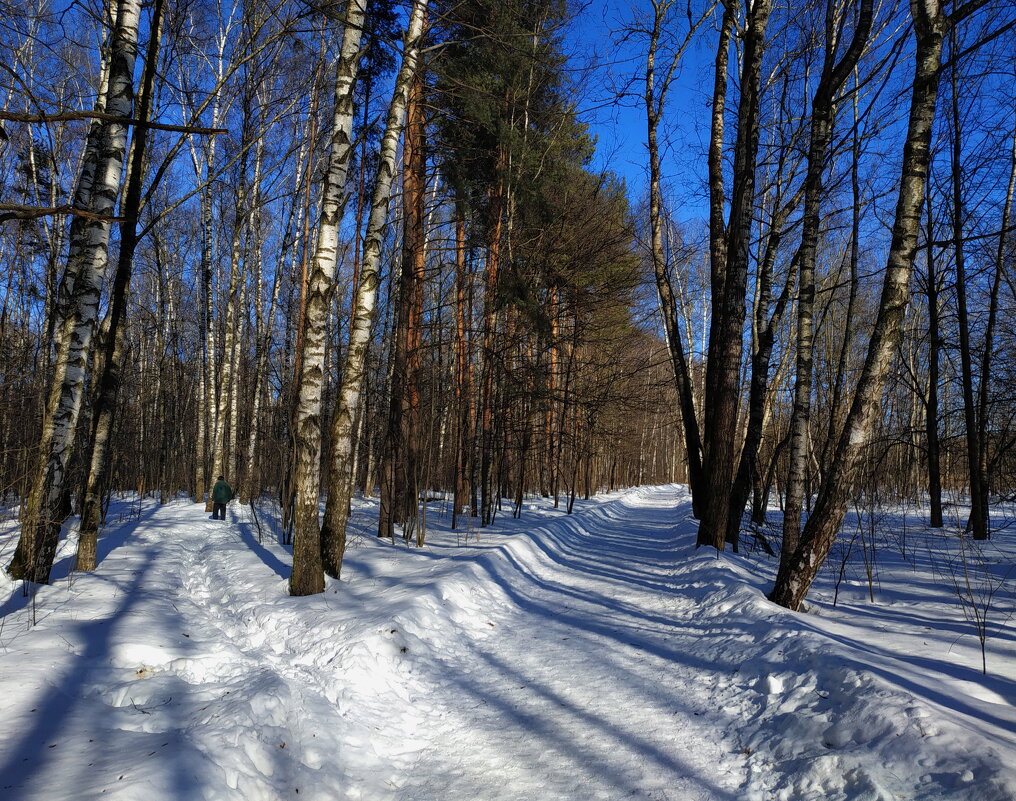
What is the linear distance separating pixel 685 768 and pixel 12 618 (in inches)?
229

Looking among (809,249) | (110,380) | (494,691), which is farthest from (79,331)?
(809,249)

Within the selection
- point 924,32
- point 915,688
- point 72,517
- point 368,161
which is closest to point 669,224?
point 368,161

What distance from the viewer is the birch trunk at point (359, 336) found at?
6684 mm

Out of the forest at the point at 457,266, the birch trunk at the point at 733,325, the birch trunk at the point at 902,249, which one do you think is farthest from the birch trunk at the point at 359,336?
the birch trunk at the point at 733,325

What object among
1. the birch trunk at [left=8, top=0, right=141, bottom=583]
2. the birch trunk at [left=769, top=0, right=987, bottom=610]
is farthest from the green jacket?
the birch trunk at [left=769, top=0, right=987, bottom=610]

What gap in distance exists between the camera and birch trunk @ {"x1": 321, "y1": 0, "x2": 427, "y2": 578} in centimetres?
668

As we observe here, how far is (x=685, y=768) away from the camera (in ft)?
10.4

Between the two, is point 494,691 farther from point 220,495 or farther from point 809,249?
point 220,495

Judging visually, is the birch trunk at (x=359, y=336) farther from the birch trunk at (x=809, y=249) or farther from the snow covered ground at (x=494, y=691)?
the birch trunk at (x=809, y=249)

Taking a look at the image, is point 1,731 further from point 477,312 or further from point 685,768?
point 477,312

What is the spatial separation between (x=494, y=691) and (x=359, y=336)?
169 inches

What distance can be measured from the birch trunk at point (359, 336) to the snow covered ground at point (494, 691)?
75 centimetres

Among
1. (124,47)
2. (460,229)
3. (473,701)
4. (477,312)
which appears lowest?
(473,701)

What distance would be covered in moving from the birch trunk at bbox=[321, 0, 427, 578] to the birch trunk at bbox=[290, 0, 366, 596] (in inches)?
18.5
